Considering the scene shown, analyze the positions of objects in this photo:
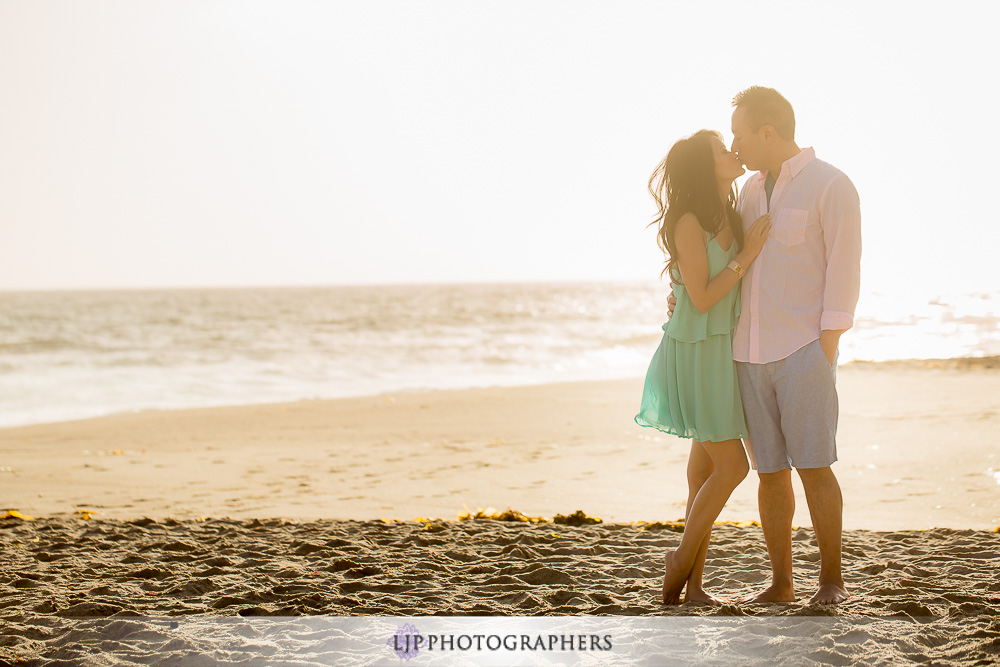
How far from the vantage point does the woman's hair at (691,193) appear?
3037 millimetres

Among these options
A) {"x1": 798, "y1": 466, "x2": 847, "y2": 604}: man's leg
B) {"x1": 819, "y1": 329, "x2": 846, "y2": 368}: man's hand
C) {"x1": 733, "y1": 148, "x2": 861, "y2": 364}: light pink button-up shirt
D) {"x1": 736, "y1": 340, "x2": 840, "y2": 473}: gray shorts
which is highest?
{"x1": 733, "y1": 148, "x2": 861, "y2": 364}: light pink button-up shirt

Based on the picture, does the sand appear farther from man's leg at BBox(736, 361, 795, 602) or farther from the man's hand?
the man's hand

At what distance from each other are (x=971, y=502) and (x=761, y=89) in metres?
3.41

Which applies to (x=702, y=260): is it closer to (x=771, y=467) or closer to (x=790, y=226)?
(x=790, y=226)

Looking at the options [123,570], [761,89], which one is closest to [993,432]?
[761,89]

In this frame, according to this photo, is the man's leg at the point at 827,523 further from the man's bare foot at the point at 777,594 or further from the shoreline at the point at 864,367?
the shoreline at the point at 864,367

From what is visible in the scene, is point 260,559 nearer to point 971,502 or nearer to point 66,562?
point 66,562

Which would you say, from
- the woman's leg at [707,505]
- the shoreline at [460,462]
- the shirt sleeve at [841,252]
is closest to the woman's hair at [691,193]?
the shirt sleeve at [841,252]

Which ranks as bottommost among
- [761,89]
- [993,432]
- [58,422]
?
[58,422]

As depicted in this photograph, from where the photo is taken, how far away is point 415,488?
6129mm

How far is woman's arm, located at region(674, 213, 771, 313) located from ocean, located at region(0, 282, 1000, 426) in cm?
1042

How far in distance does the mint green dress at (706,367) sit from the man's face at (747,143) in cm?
32

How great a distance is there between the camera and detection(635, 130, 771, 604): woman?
9.95 feet

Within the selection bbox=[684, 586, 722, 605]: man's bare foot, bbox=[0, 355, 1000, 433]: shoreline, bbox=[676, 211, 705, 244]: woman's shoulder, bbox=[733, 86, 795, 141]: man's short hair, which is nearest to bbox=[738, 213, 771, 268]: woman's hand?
bbox=[676, 211, 705, 244]: woman's shoulder
